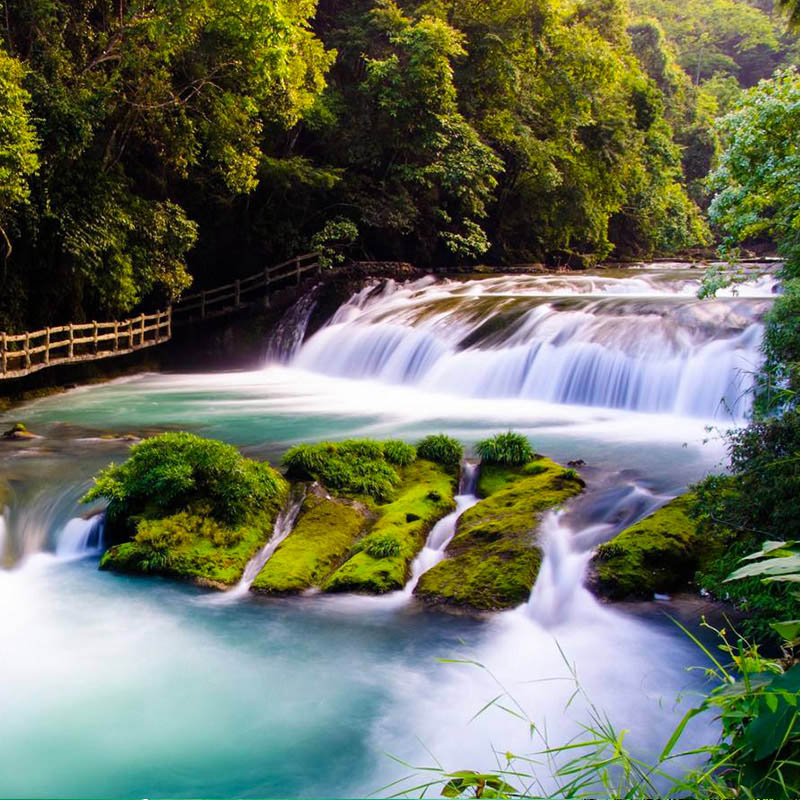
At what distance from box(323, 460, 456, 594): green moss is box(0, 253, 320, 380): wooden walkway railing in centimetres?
Answer: 822

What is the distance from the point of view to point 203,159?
59.0ft

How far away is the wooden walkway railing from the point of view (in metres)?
13.9

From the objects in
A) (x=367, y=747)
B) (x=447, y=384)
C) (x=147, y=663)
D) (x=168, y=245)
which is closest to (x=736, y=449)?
(x=367, y=747)

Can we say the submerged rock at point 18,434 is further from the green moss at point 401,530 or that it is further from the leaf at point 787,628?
the leaf at point 787,628

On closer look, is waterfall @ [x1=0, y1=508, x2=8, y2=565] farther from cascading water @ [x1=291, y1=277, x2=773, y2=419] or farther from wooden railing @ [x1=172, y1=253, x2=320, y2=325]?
wooden railing @ [x1=172, y1=253, x2=320, y2=325]

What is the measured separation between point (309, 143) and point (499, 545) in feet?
59.4

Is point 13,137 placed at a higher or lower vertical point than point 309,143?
lower

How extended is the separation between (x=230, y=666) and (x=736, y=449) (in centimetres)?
376

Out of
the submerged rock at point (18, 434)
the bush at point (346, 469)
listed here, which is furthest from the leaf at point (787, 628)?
the submerged rock at point (18, 434)

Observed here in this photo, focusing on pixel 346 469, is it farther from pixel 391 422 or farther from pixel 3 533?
pixel 391 422

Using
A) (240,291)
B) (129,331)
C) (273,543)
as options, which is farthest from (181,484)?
(240,291)

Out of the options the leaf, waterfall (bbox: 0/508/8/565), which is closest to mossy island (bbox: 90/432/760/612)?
waterfall (bbox: 0/508/8/565)

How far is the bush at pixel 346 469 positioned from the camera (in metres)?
8.21

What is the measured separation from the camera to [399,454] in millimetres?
8789
